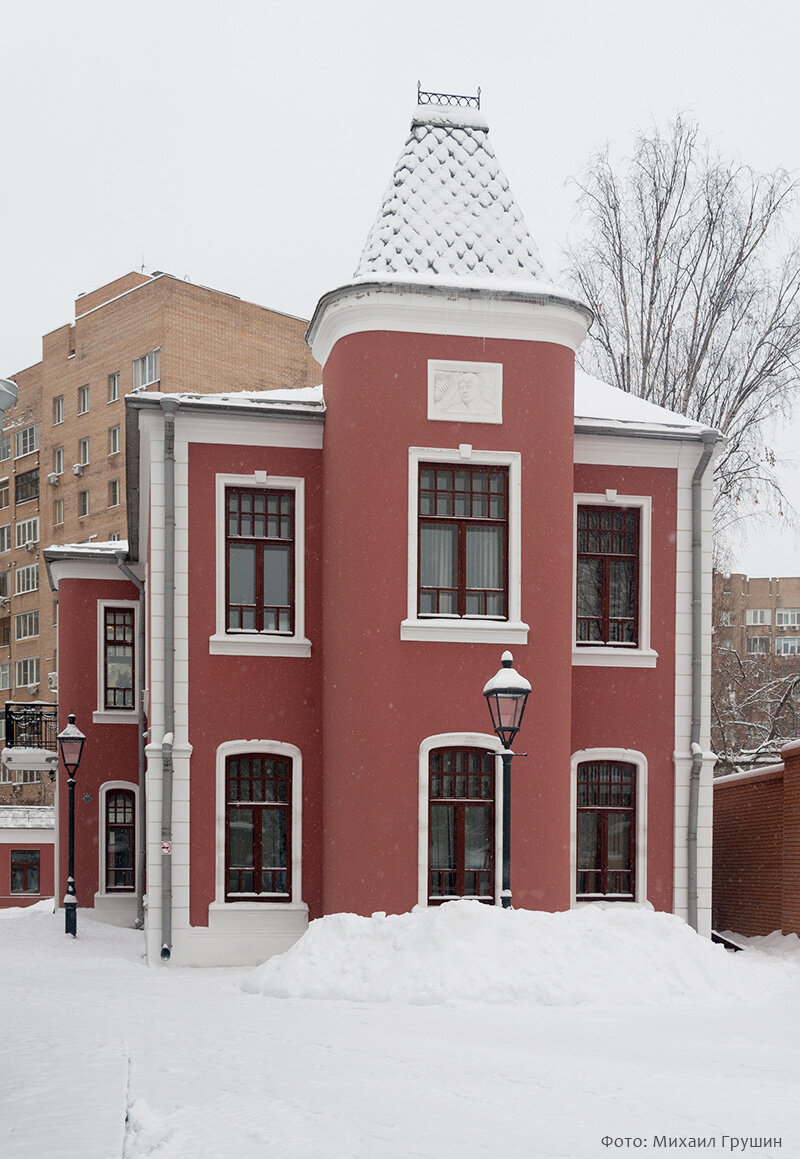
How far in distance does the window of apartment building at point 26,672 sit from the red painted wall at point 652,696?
152 ft

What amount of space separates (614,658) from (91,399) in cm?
4315

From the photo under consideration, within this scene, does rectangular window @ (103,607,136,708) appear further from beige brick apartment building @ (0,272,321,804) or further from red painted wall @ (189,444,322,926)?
beige brick apartment building @ (0,272,321,804)

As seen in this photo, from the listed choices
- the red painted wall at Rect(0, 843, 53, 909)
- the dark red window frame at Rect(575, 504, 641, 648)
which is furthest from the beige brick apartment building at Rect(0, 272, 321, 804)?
the dark red window frame at Rect(575, 504, 641, 648)

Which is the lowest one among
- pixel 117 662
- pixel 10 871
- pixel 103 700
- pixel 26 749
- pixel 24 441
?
pixel 10 871

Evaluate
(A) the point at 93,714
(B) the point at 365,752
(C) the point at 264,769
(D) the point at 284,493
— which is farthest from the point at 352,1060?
(A) the point at 93,714

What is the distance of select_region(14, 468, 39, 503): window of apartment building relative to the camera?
62312 mm

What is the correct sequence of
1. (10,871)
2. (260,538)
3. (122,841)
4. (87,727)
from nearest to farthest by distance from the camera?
(260,538), (87,727), (122,841), (10,871)

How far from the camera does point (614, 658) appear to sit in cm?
1828

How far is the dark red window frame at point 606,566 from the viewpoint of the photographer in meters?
18.4

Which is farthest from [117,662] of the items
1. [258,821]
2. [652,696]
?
[652,696]

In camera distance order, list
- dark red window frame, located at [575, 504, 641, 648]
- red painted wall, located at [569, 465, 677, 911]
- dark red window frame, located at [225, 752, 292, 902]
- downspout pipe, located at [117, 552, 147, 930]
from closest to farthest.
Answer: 1. dark red window frame, located at [225, 752, 292, 902]
2. red painted wall, located at [569, 465, 677, 911]
3. dark red window frame, located at [575, 504, 641, 648]
4. downspout pipe, located at [117, 552, 147, 930]

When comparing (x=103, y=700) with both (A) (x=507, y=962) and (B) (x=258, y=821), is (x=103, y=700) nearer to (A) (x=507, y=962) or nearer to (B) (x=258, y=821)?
(B) (x=258, y=821)

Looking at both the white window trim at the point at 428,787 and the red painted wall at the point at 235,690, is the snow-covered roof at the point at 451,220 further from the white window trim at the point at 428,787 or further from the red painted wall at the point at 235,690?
the white window trim at the point at 428,787

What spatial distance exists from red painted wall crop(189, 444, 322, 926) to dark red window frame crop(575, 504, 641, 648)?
3.57 m
